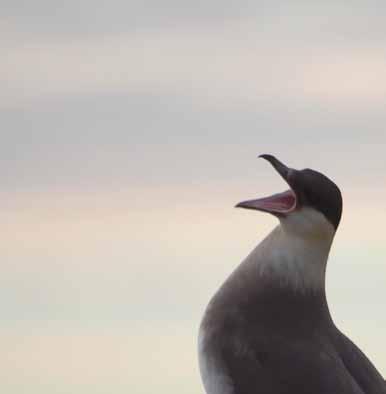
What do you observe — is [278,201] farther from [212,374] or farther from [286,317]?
[212,374]

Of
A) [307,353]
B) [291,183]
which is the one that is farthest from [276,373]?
[291,183]

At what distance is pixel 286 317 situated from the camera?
1834 centimetres

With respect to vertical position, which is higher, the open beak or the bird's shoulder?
the open beak

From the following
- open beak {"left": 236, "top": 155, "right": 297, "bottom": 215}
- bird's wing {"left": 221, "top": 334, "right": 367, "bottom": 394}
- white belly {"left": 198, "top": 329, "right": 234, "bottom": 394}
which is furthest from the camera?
white belly {"left": 198, "top": 329, "right": 234, "bottom": 394}

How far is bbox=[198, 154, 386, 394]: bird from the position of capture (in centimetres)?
1786

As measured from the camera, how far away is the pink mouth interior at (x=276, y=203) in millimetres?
17953

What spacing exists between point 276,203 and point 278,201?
3 cm

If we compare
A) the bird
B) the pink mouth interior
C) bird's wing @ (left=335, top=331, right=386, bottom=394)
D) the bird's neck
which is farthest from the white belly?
the pink mouth interior

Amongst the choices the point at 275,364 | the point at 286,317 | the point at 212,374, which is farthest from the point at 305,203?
the point at 212,374

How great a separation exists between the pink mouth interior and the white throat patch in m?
0.08

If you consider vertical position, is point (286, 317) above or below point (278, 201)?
below

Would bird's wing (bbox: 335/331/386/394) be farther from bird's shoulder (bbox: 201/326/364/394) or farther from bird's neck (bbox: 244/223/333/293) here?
bird's neck (bbox: 244/223/333/293)

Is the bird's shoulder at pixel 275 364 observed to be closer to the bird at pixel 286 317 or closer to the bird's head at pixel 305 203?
the bird at pixel 286 317

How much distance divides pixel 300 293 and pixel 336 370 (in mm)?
856
